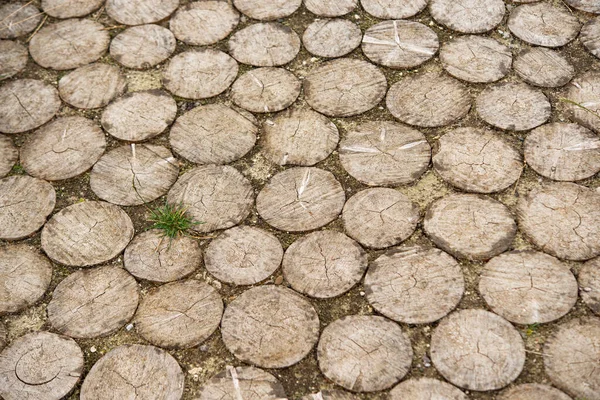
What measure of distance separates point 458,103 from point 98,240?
1682 millimetres

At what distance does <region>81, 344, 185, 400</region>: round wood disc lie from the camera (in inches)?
77.9

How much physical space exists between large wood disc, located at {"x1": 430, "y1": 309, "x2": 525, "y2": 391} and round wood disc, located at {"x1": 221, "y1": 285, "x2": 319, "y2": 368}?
17.5 inches

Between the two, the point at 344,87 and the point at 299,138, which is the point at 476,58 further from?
the point at 299,138

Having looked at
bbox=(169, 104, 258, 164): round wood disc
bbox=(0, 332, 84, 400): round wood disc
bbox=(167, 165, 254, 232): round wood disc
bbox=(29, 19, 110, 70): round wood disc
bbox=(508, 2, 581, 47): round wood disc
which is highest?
bbox=(508, 2, 581, 47): round wood disc

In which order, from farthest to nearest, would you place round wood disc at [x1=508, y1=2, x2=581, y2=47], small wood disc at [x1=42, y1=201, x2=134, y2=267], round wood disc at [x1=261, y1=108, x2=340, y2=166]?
round wood disc at [x1=508, y1=2, x2=581, y2=47] < round wood disc at [x1=261, y1=108, x2=340, y2=166] < small wood disc at [x1=42, y1=201, x2=134, y2=267]

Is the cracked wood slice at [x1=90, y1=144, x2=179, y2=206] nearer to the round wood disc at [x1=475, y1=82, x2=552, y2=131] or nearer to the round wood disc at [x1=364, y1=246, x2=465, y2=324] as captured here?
the round wood disc at [x1=364, y1=246, x2=465, y2=324]

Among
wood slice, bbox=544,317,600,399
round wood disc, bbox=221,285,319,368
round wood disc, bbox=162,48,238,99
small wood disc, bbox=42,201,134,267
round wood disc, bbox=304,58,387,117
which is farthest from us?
round wood disc, bbox=162,48,238,99

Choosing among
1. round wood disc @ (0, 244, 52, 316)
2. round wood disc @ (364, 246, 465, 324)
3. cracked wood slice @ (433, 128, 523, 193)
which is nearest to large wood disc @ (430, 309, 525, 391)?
round wood disc @ (364, 246, 465, 324)

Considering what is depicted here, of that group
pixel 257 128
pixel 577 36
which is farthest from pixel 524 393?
pixel 577 36

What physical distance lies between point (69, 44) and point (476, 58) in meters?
2.08

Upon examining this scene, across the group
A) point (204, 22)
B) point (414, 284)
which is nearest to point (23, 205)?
point (204, 22)

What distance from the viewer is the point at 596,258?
221 centimetres

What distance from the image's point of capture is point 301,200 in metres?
2.42

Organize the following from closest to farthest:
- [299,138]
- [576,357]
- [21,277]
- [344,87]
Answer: [576,357]
[21,277]
[299,138]
[344,87]
